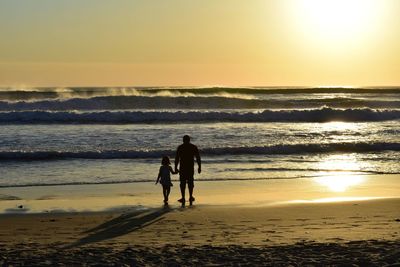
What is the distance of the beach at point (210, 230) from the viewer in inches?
297

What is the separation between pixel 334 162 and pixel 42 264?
1385 centimetres

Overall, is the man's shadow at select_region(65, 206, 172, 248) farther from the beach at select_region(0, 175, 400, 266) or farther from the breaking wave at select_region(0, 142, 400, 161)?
the breaking wave at select_region(0, 142, 400, 161)

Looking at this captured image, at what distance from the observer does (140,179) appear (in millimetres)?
15852

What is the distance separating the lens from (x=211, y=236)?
29.1ft

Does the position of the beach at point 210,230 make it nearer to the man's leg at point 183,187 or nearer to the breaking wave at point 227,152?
the man's leg at point 183,187

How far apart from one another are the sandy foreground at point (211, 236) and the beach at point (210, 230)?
0.01 metres

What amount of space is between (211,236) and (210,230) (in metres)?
0.45

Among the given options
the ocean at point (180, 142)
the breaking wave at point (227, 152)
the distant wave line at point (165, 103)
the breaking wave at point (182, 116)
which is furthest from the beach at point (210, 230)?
the distant wave line at point (165, 103)

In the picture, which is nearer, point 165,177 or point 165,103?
point 165,177

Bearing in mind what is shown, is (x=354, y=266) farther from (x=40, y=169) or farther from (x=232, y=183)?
(x=40, y=169)

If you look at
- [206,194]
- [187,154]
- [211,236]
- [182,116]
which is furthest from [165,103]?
[211,236]

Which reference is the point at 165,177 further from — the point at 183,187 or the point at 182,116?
the point at 182,116

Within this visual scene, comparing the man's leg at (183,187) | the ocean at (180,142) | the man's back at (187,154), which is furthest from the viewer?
the ocean at (180,142)

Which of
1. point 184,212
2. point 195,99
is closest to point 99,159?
point 184,212
